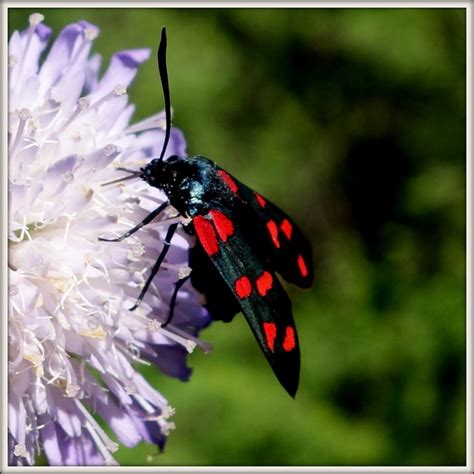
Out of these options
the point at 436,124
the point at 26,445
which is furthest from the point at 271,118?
the point at 26,445

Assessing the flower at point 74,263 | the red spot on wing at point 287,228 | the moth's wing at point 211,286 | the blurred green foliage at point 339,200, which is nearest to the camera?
the flower at point 74,263

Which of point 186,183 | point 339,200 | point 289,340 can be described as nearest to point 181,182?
point 186,183

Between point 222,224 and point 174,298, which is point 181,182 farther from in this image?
point 174,298

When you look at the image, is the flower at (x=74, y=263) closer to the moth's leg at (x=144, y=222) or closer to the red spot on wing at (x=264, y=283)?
the moth's leg at (x=144, y=222)

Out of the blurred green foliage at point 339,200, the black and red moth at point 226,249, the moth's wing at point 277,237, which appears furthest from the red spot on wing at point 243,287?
the blurred green foliage at point 339,200

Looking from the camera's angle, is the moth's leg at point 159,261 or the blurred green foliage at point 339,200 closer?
the moth's leg at point 159,261

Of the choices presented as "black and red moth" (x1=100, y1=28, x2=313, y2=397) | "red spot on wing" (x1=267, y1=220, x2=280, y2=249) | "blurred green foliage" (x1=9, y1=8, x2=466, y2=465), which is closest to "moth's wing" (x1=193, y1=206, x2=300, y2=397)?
"black and red moth" (x1=100, y1=28, x2=313, y2=397)

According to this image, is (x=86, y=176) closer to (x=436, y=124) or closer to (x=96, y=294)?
(x=96, y=294)
